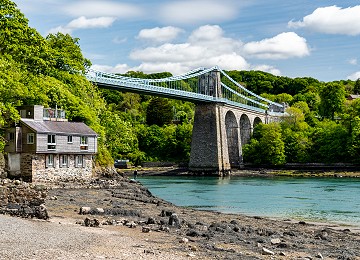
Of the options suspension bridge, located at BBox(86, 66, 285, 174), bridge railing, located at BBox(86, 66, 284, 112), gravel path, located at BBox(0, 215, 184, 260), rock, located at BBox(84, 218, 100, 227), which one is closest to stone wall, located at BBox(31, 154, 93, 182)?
rock, located at BBox(84, 218, 100, 227)

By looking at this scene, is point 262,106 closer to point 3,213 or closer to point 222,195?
point 222,195

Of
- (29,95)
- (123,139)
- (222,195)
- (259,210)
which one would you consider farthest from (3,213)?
(123,139)

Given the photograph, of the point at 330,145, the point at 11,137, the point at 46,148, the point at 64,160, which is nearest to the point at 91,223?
the point at 46,148

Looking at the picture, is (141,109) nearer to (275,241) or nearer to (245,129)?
(245,129)

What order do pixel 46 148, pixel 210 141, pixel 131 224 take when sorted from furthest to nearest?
pixel 210 141 < pixel 46 148 < pixel 131 224

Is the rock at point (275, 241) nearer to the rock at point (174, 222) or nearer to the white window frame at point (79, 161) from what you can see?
the rock at point (174, 222)

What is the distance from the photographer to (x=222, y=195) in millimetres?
40812

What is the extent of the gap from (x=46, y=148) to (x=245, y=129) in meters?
63.3

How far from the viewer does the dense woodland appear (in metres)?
31.0

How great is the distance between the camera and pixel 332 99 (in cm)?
9469

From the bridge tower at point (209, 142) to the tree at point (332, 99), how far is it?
951 inches

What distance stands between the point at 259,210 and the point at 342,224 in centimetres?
642

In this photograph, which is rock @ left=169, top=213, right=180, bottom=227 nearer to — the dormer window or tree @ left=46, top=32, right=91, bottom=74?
the dormer window

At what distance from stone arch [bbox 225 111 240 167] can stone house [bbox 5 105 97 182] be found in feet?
170
